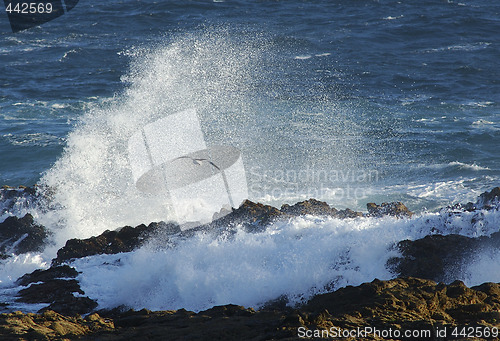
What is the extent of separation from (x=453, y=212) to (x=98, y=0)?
120 ft

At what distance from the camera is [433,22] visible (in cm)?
3148

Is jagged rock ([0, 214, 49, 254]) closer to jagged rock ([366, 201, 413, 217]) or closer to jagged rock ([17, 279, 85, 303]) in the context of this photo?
jagged rock ([17, 279, 85, 303])

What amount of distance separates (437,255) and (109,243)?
567 centimetres

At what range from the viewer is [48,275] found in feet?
31.6

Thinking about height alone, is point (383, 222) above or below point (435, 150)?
above

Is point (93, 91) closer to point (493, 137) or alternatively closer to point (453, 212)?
point (493, 137)

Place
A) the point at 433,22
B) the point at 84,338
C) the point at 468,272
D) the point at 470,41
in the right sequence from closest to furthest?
the point at 84,338
the point at 468,272
the point at 470,41
the point at 433,22

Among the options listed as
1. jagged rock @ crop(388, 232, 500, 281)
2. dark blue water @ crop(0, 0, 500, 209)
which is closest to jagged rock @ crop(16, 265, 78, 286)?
jagged rock @ crop(388, 232, 500, 281)

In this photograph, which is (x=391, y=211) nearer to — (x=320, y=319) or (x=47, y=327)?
(x=320, y=319)

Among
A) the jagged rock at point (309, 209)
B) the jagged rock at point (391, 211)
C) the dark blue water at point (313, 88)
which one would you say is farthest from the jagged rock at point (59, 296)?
the dark blue water at point (313, 88)

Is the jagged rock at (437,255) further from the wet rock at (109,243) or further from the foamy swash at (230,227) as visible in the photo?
the wet rock at (109,243)

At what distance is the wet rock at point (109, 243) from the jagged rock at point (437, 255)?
4.23 meters

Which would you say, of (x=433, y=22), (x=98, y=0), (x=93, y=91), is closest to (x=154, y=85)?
(x=93, y=91)

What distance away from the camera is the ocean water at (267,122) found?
9320 millimetres
